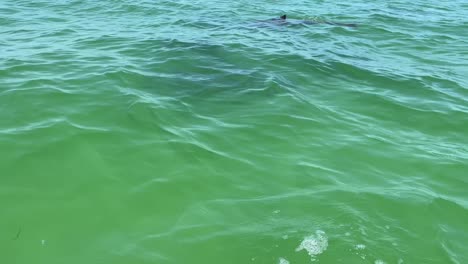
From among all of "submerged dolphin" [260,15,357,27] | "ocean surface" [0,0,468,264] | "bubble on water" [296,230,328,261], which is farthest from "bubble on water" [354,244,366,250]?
"submerged dolphin" [260,15,357,27]

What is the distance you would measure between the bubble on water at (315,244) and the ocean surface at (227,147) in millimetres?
19

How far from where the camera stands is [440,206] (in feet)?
19.1

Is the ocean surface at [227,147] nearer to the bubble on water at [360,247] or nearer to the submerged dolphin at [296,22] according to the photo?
the bubble on water at [360,247]

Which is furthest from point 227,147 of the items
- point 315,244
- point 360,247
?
point 360,247

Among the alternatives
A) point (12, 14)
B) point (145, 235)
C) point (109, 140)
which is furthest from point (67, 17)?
point (145, 235)

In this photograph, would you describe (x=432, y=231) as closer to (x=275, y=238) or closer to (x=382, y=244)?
(x=382, y=244)

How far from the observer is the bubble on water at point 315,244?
4918 millimetres

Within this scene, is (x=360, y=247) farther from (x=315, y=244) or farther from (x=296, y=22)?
(x=296, y=22)

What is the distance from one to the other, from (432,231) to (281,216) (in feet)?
5.54

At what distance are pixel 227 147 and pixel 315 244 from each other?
2400 mm

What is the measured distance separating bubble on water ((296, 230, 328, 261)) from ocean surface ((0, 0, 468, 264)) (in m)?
0.02

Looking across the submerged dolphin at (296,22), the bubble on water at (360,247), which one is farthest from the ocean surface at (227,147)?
the submerged dolphin at (296,22)

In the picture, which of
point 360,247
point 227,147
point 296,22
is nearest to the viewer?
point 360,247

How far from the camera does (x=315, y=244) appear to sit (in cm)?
502
